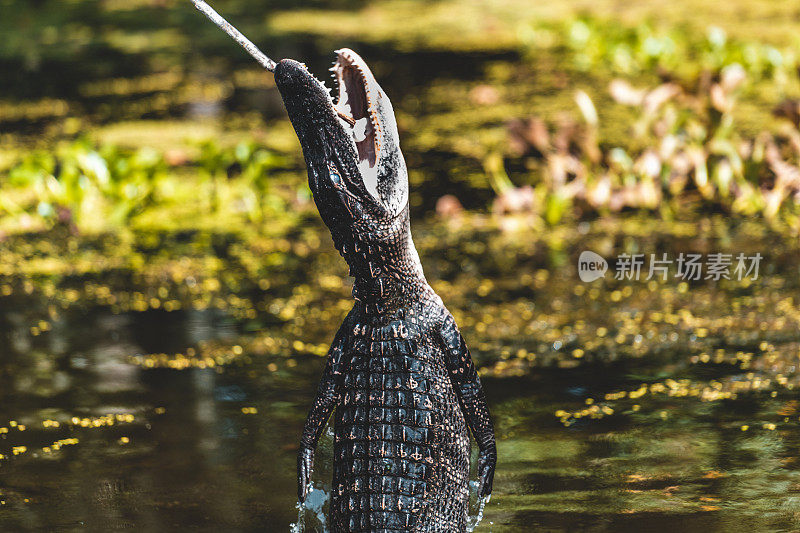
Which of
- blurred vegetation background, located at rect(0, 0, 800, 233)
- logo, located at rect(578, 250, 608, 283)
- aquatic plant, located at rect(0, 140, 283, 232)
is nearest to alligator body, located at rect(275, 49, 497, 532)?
logo, located at rect(578, 250, 608, 283)

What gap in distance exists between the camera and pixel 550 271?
17.2 ft

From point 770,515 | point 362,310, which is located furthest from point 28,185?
point 770,515

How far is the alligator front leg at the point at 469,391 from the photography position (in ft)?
8.73

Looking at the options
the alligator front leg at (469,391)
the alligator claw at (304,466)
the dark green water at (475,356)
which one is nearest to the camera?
the alligator front leg at (469,391)

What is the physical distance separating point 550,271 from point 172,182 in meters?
2.49

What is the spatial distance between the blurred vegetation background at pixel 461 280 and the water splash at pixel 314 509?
32mm

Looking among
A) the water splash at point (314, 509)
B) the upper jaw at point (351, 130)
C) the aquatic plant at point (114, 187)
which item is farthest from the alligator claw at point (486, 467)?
the aquatic plant at point (114, 187)

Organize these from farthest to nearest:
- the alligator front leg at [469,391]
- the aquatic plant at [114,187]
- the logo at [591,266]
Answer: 1. the aquatic plant at [114,187]
2. the logo at [591,266]
3. the alligator front leg at [469,391]

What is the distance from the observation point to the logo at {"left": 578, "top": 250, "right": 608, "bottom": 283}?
5125 millimetres

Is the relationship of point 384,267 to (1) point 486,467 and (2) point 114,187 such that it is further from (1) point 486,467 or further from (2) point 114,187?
(2) point 114,187

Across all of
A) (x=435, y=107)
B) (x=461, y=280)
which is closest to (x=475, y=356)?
(x=461, y=280)

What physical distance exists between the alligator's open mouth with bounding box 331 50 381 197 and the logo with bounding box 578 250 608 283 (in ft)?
8.68

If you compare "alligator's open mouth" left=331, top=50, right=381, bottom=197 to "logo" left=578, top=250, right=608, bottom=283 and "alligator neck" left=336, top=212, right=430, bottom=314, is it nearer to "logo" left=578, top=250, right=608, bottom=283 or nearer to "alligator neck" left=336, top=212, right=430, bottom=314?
"alligator neck" left=336, top=212, right=430, bottom=314

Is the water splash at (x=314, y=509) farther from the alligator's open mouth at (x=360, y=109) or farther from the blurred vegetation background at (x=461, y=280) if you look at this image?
the alligator's open mouth at (x=360, y=109)
